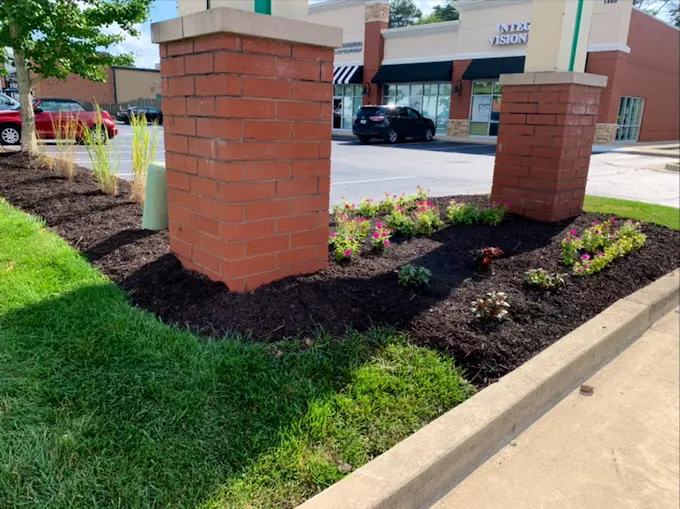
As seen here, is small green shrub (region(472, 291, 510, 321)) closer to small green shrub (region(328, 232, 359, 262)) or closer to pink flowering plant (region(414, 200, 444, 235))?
small green shrub (region(328, 232, 359, 262))

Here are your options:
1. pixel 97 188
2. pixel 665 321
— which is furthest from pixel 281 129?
pixel 97 188

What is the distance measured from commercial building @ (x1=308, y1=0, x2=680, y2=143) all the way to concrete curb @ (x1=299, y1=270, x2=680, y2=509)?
2201 centimetres

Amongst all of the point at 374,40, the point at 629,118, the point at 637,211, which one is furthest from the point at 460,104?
the point at 637,211

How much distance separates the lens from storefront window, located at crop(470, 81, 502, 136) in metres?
26.9

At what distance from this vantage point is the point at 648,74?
26578 millimetres

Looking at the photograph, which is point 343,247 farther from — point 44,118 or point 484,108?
point 484,108


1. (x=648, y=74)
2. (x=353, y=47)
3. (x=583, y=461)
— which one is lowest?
(x=583, y=461)

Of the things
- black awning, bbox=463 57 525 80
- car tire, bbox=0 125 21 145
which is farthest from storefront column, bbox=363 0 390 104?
car tire, bbox=0 125 21 145

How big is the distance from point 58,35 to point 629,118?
2659 centimetres

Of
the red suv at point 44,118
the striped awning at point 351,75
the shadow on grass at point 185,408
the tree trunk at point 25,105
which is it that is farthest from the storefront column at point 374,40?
the shadow on grass at point 185,408

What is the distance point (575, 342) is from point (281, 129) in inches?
85.7

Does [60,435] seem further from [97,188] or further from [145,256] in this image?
[97,188]

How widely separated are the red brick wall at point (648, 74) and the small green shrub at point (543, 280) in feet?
74.8

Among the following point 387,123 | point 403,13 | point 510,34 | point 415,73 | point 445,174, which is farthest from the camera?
point 403,13
